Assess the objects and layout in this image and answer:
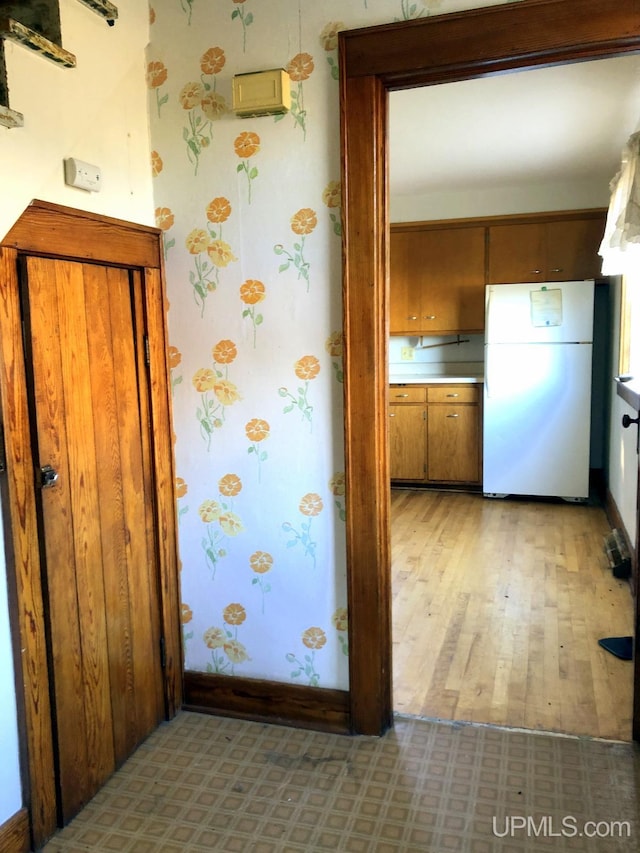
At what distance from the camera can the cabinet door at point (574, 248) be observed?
513cm

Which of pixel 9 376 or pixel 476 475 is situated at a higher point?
pixel 9 376

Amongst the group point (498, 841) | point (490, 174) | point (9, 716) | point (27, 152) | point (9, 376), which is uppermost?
point (490, 174)

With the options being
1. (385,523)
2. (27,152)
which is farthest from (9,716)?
(27,152)

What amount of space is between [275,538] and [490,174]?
3661 mm

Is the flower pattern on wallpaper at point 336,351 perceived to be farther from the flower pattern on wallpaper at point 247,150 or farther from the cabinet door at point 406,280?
the cabinet door at point 406,280

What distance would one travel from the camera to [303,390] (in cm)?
219

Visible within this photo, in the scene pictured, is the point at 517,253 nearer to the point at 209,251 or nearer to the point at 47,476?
the point at 209,251

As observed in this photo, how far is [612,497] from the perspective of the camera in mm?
4676

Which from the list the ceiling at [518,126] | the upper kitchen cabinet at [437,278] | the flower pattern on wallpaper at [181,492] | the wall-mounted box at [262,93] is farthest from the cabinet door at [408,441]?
the wall-mounted box at [262,93]

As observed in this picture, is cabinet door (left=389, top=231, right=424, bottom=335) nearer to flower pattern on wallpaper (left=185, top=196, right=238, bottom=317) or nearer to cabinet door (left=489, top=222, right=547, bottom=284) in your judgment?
cabinet door (left=489, top=222, right=547, bottom=284)

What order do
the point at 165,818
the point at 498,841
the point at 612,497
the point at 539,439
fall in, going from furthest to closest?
1. the point at 539,439
2. the point at 612,497
3. the point at 165,818
4. the point at 498,841

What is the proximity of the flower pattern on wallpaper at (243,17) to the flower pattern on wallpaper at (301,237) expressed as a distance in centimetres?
54

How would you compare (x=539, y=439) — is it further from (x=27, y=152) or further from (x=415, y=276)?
(x=27, y=152)

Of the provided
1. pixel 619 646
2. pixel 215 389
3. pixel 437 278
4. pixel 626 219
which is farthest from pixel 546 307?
pixel 215 389
